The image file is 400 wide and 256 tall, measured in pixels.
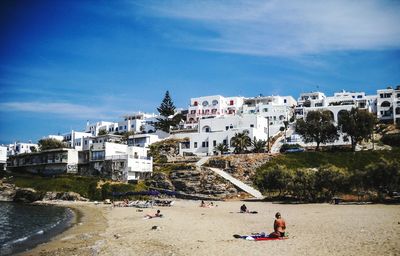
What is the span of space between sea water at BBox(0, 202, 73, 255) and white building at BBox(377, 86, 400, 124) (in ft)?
252

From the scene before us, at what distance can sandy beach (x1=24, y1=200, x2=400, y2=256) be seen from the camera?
704 inches

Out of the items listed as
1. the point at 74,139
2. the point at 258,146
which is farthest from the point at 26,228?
the point at 74,139

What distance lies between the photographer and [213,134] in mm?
82938

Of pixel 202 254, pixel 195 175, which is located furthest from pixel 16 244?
pixel 195 175

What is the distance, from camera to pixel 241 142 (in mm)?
75938

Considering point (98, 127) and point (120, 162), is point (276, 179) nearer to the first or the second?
point (120, 162)

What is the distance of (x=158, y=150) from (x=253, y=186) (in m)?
32.2

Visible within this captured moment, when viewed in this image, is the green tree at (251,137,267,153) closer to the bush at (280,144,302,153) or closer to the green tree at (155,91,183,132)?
the bush at (280,144,302,153)

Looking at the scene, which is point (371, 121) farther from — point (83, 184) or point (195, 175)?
point (83, 184)

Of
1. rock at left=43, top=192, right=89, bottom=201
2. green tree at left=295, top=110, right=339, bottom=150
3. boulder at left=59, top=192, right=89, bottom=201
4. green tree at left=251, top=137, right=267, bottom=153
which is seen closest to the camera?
boulder at left=59, top=192, right=89, bottom=201

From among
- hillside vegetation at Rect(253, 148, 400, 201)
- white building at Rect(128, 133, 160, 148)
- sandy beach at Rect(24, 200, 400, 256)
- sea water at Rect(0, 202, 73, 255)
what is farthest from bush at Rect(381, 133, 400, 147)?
sea water at Rect(0, 202, 73, 255)

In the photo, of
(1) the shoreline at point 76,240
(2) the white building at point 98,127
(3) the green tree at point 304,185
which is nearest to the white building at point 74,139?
(2) the white building at point 98,127

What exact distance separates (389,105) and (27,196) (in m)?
78.5

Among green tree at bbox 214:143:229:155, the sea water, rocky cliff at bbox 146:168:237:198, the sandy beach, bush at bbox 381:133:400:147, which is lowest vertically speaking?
the sea water
